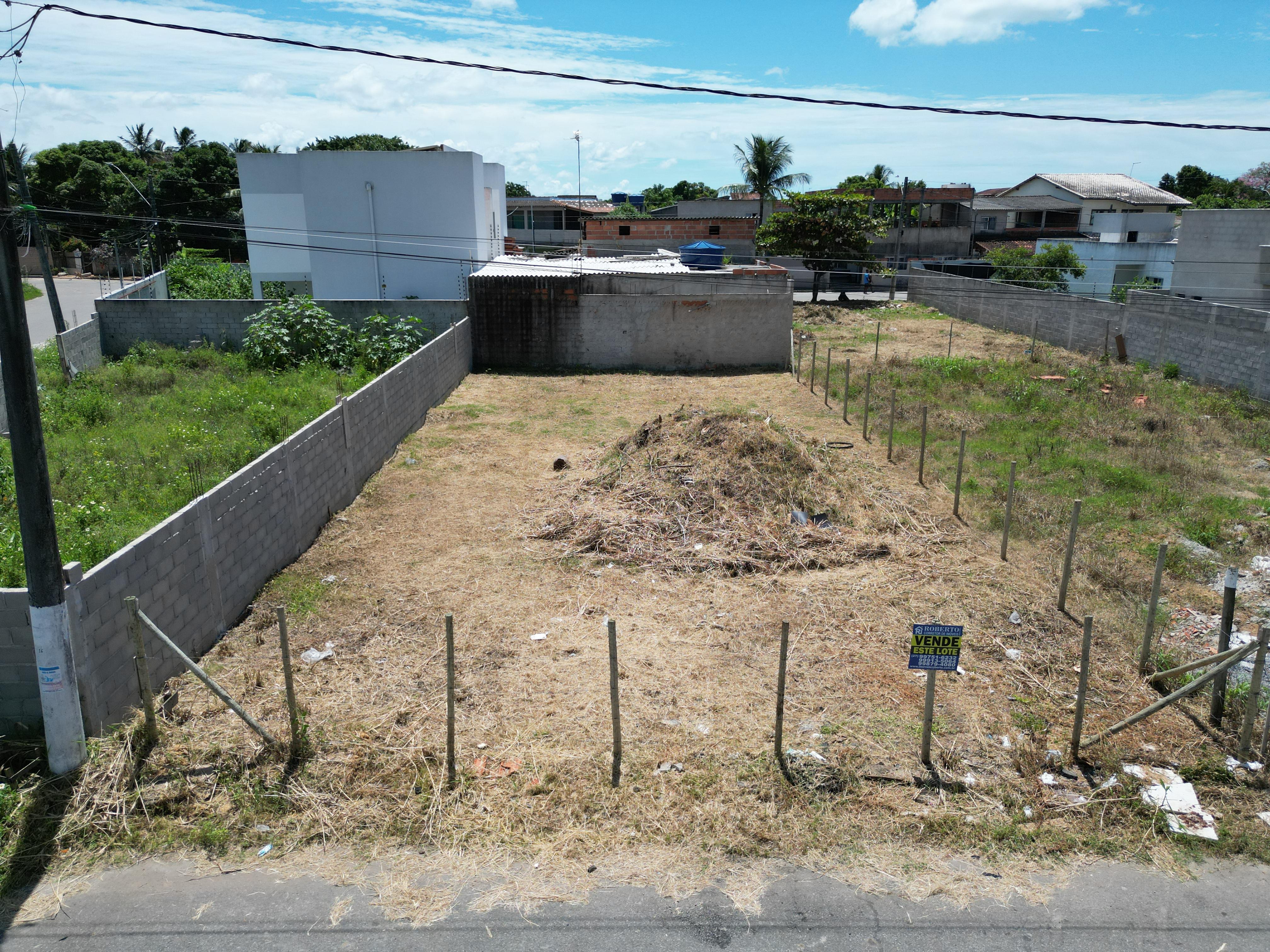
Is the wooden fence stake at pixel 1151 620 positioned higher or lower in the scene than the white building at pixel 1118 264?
lower

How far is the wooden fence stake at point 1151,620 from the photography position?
7.47m

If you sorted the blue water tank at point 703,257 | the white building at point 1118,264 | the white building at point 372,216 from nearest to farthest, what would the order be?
the white building at point 372,216, the blue water tank at point 703,257, the white building at point 1118,264

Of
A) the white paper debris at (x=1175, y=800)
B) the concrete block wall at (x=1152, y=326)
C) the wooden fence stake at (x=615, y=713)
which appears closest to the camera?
the white paper debris at (x=1175, y=800)

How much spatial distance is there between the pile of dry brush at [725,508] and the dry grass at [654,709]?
0.04 m

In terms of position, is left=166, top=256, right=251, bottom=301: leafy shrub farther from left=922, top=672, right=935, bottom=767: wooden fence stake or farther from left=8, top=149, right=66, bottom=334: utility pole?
left=922, top=672, right=935, bottom=767: wooden fence stake

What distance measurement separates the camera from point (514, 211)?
185 feet

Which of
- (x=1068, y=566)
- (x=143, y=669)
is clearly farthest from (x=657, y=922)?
(x=1068, y=566)

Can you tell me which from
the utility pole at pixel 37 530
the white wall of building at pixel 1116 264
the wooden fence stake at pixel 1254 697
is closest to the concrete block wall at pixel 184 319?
the utility pole at pixel 37 530

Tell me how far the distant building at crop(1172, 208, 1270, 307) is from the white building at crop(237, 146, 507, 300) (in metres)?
23.7

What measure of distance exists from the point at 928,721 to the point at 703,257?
2593 cm

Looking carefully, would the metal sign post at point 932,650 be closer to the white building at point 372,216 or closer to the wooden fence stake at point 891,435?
the wooden fence stake at point 891,435

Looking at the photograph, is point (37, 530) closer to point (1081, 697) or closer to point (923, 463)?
point (1081, 697)

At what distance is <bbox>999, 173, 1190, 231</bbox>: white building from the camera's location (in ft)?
180

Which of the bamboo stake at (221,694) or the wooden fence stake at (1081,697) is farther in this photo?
the wooden fence stake at (1081,697)
